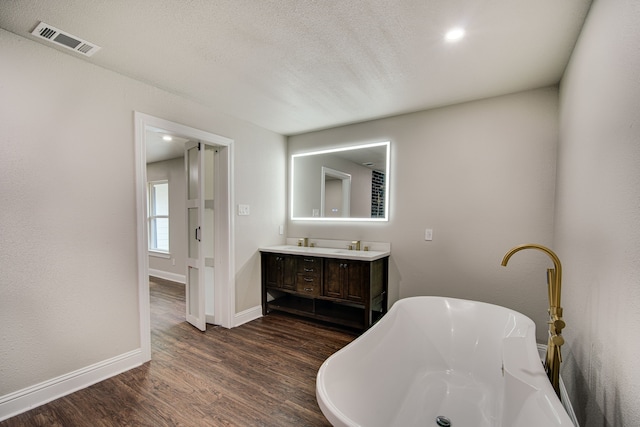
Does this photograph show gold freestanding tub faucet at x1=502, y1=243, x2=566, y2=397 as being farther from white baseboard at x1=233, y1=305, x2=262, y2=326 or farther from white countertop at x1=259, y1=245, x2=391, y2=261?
white baseboard at x1=233, y1=305, x2=262, y2=326

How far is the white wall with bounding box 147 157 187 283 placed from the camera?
5289 mm

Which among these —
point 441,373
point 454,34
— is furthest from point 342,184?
point 441,373

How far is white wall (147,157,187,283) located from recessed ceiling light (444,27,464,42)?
16.3 ft

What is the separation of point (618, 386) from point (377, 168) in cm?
258

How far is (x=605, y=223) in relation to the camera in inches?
49.6

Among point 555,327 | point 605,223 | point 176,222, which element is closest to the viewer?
point 605,223

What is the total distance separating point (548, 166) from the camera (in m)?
2.40

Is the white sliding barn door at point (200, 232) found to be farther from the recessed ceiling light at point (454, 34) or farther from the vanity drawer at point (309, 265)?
the recessed ceiling light at point (454, 34)

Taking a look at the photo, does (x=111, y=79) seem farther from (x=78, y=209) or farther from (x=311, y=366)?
(x=311, y=366)

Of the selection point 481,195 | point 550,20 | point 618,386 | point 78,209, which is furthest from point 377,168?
point 78,209

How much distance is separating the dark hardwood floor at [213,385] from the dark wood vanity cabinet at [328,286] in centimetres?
26

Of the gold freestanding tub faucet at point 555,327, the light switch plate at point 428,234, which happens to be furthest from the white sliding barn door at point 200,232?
the gold freestanding tub faucet at point 555,327

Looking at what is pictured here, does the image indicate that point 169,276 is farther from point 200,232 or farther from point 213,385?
point 213,385

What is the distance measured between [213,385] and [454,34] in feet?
9.68
